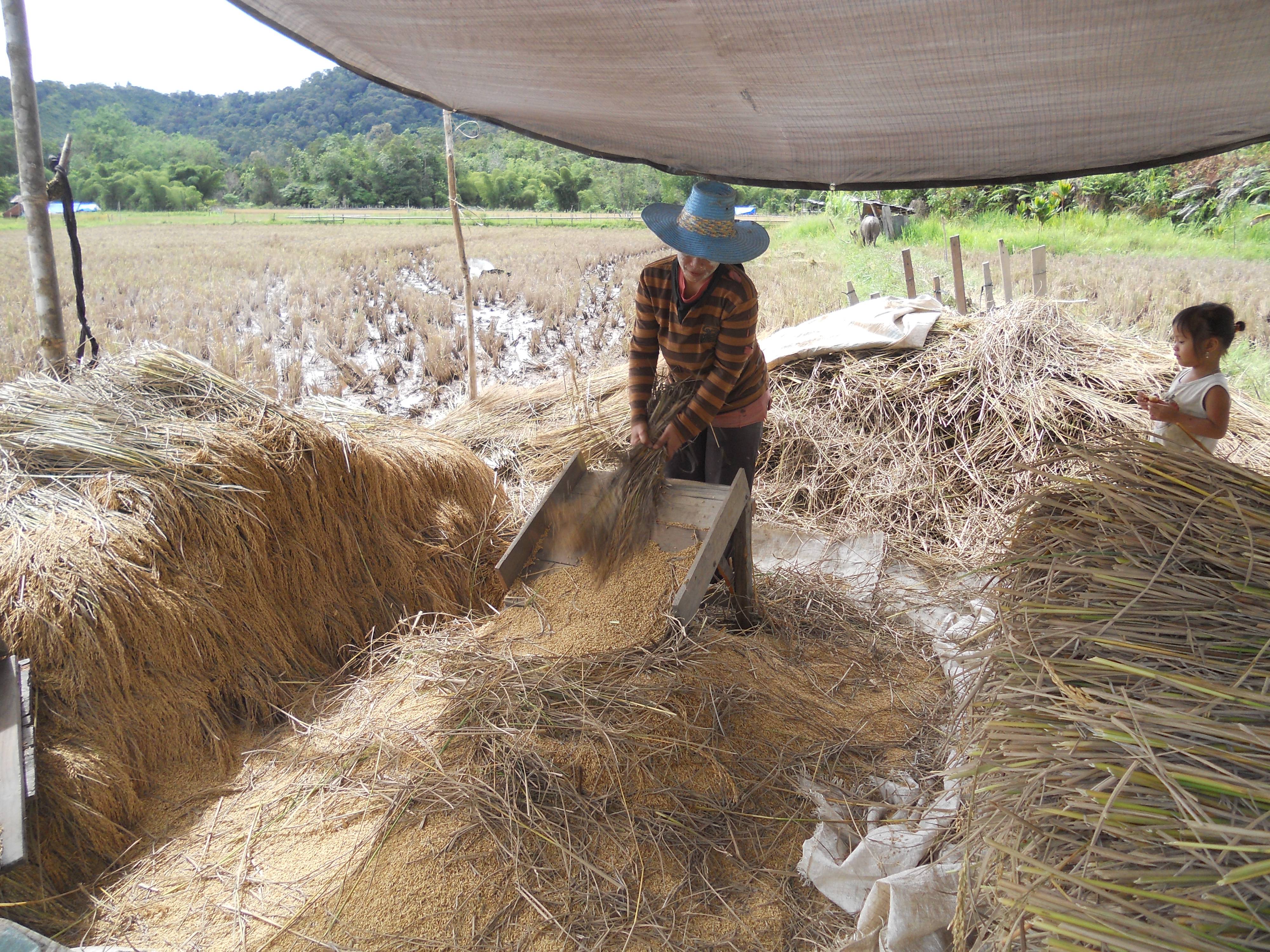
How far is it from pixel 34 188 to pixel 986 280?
6080mm

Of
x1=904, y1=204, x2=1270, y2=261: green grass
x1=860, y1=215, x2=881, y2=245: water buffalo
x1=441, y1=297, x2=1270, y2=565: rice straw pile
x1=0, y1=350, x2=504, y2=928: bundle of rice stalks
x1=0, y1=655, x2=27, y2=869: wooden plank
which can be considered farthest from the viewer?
x1=860, y1=215, x2=881, y2=245: water buffalo

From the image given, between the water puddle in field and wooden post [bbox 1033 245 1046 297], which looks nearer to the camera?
wooden post [bbox 1033 245 1046 297]

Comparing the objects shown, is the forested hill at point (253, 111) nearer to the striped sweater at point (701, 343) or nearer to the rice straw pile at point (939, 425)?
the rice straw pile at point (939, 425)

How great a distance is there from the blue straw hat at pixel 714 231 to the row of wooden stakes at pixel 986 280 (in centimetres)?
340

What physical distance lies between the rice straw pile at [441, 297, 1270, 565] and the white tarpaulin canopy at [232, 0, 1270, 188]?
1759 millimetres

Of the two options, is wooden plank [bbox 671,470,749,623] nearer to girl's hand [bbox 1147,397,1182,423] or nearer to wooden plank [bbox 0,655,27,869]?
girl's hand [bbox 1147,397,1182,423]

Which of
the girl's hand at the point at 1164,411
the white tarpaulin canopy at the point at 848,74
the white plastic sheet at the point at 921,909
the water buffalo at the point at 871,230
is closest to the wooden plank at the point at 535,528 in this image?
the white tarpaulin canopy at the point at 848,74

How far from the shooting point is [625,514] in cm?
257

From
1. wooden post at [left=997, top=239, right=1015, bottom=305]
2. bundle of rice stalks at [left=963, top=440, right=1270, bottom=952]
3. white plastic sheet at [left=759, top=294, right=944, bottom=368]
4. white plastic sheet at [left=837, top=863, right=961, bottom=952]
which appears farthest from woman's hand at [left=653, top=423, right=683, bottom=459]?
wooden post at [left=997, top=239, right=1015, bottom=305]

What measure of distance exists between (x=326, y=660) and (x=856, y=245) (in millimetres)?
14644

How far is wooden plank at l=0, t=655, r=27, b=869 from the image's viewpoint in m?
1.75

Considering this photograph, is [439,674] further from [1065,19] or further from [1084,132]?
[1084,132]

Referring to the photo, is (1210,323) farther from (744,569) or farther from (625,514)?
(625,514)

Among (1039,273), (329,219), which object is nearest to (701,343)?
(1039,273)
